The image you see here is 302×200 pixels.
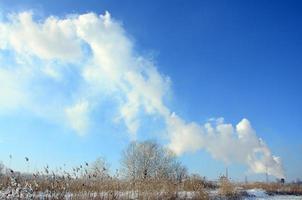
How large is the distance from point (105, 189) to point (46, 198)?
3.16 meters

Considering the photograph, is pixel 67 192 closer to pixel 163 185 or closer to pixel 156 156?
pixel 163 185

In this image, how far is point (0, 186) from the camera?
1435 centimetres

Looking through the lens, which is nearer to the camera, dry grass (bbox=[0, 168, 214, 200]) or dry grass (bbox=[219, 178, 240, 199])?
dry grass (bbox=[0, 168, 214, 200])

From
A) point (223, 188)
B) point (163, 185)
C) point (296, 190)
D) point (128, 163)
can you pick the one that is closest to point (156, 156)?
point (128, 163)

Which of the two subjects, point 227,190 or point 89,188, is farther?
point 227,190

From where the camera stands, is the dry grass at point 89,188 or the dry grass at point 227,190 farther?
the dry grass at point 227,190

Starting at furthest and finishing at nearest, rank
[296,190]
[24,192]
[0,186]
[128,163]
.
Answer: [128,163] → [296,190] → [0,186] → [24,192]

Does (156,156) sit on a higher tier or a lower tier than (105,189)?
higher

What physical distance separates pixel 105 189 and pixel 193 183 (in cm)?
663

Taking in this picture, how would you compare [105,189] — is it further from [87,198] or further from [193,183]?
[193,183]

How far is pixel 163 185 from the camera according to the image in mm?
19578

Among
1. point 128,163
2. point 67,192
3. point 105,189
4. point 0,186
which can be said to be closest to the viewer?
point 0,186

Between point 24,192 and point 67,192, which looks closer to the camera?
point 24,192

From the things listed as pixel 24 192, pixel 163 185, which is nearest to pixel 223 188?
pixel 163 185
